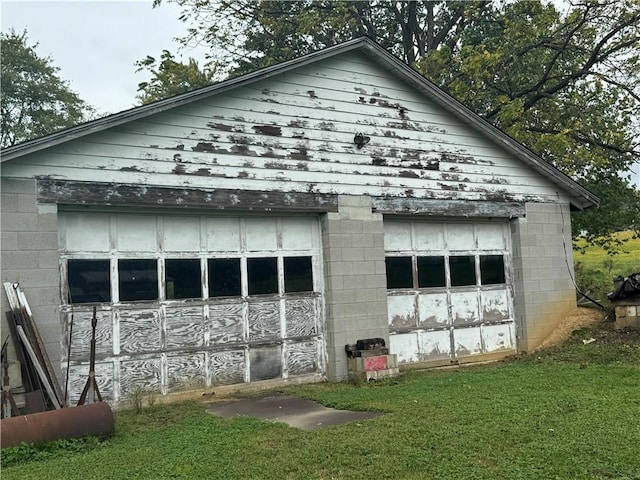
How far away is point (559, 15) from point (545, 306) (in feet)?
33.4

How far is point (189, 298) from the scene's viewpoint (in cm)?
927

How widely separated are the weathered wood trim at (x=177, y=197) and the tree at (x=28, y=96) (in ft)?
98.7

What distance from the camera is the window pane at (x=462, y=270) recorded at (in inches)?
477

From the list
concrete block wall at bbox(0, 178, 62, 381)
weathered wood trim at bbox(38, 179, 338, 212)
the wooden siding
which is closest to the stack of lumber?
concrete block wall at bbox(0, 178, 62, 381)

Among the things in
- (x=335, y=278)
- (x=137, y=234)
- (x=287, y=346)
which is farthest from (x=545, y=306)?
(x=137, y=234)

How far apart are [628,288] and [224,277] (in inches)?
325

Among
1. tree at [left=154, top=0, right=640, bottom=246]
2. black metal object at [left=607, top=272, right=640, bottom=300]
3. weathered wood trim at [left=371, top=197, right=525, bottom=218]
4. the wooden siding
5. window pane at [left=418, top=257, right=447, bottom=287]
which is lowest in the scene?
black metal object at [left=607, top=272, right=640, bottom=300]

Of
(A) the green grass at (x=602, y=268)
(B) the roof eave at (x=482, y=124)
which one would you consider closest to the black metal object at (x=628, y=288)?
(A) the green grass at (x=602, y=268)

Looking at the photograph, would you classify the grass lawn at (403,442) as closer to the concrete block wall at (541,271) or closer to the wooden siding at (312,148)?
the wooden siding at (312,148)

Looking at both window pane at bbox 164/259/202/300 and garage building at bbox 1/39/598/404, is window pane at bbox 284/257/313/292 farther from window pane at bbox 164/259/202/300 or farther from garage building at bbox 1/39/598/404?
window pane at bbox 164/259/202/300

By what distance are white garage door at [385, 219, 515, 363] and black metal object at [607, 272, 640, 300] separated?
2183 mm

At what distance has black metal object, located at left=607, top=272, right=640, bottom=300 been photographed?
1248 cm

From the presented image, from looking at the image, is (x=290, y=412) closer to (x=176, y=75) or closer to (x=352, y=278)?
(x=352, y=278)

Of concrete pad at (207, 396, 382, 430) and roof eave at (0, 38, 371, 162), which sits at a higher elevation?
roof eave at (0, 38, 371, 162)
